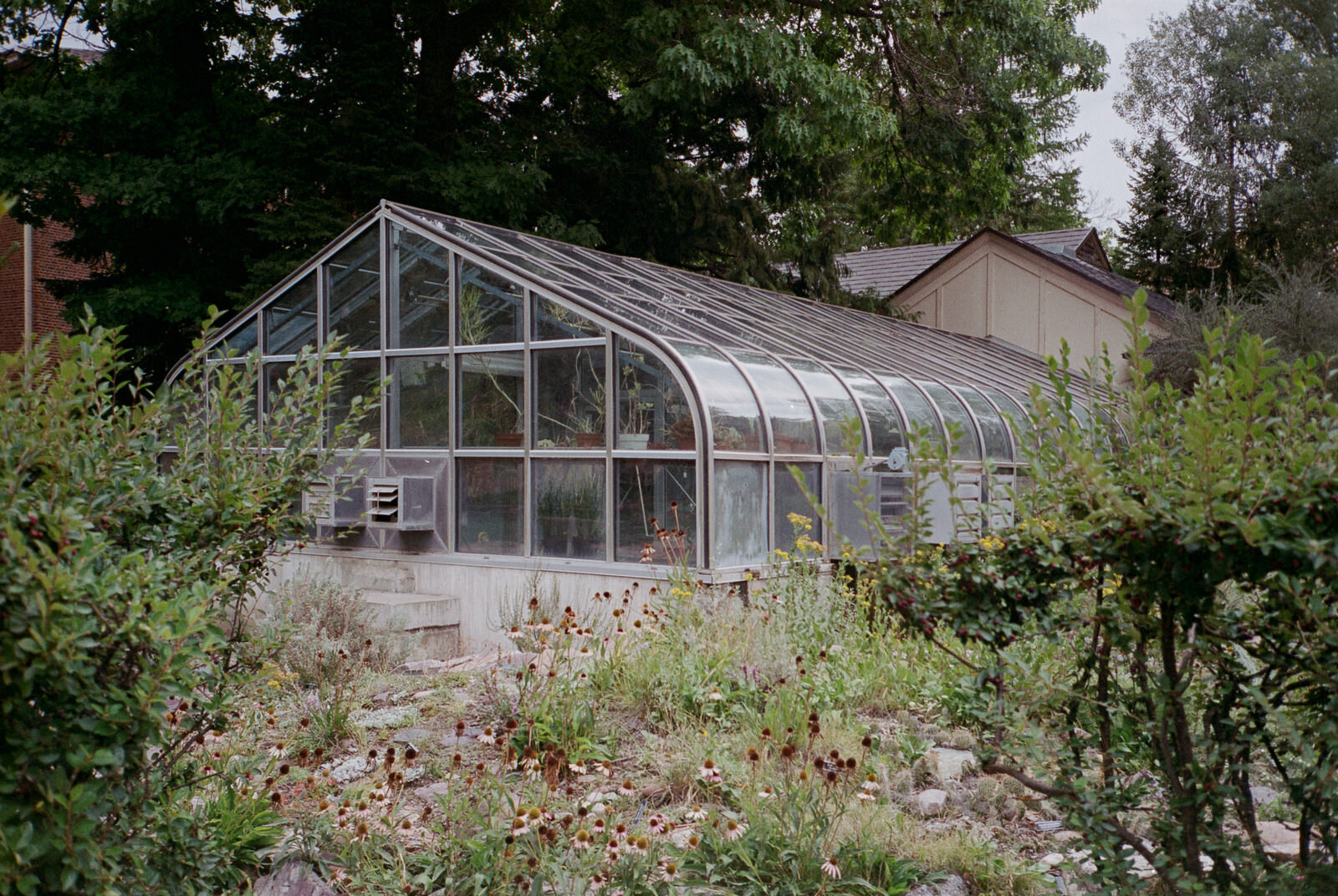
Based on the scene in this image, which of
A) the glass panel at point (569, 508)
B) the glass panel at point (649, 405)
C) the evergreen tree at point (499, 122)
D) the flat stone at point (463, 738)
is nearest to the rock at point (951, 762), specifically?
the flat stone at point (463, 738)

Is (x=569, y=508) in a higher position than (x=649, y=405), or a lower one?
lower

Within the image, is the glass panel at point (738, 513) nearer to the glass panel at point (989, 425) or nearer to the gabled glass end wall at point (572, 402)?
the gabled glass end wall at point (572, 402)

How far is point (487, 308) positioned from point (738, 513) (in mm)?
2841

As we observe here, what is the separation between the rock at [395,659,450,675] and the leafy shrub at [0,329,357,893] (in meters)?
3.30

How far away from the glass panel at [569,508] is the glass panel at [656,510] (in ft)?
0.66

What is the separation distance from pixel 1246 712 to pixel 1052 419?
2.73ft

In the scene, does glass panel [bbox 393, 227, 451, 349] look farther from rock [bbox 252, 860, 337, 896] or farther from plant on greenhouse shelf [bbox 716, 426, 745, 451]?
rock [bbox 252, 860, 337, 896]

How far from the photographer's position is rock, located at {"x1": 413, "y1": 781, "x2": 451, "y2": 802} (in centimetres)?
392

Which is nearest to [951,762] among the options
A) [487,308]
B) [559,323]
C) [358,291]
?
[559,323]

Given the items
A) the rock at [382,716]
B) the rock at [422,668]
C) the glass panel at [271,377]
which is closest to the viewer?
the rock at [382,716]

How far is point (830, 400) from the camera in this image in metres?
8.38

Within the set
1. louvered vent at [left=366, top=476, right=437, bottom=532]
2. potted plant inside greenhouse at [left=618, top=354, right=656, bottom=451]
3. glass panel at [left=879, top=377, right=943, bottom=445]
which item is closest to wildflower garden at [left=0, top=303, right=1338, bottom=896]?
potted plant inside greenhouse at [left=618, top=354, right=656, bottom=451]

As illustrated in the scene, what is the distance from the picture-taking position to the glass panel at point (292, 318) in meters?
9.97

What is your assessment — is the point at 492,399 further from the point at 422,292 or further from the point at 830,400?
the point at 830,400
